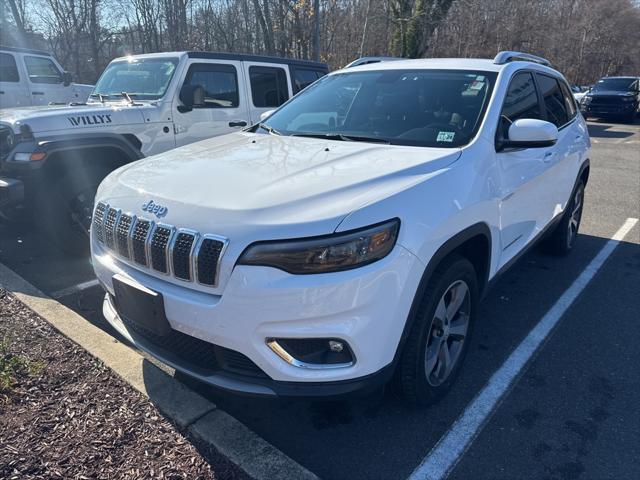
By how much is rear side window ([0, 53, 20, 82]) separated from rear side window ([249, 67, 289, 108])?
679 centimetres

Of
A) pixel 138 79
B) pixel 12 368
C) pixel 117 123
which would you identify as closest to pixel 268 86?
pixel 138 79

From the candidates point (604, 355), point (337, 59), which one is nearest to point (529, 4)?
point (337, 59)

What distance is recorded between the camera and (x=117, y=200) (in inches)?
104

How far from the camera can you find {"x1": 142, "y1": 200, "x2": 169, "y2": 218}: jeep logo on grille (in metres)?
2.32

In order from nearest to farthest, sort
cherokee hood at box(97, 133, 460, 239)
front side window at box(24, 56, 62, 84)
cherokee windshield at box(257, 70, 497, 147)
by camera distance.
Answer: cherokee hood at box(97, 133, 460, 239) < cherokee windshield at box(257, 70, 497, 147) < front side window at box(24, 56, 62, 84)

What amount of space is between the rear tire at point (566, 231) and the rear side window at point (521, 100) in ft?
4.71

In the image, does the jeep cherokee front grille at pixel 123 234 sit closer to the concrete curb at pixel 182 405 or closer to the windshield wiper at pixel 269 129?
the concrete curb at pixel 182 405

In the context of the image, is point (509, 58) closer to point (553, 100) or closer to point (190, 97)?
point (553, 100)

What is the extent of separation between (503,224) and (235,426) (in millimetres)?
2006

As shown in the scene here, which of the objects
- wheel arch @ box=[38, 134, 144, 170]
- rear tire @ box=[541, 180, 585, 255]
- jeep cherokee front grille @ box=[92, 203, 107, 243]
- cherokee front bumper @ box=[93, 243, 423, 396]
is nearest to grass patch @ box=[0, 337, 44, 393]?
jeep cherokee front grille @ box=[92, 203, 107, 243]

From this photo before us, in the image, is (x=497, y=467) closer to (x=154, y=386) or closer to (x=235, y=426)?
(x=235, y=426)

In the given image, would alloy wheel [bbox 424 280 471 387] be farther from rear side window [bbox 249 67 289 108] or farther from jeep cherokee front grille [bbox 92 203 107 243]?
rear side window [bbox 249 67 289 108]

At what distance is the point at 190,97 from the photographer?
18.0 ft

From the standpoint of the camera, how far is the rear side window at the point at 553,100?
4.17 meters
